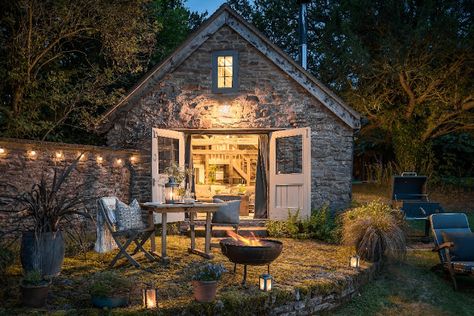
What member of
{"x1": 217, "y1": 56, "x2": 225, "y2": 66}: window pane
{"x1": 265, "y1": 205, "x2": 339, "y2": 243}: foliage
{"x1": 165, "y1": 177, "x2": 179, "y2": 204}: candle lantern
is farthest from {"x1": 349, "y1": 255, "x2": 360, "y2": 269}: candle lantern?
{"x1": 217, "y1": 56, "x2": 225, "y2": 66}: window pane

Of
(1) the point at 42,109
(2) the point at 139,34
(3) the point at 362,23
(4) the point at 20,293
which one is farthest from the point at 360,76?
(4) the point at 20,293

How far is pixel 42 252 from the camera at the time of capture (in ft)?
17.3

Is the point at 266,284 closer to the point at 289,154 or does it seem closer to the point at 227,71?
the point at 289,154

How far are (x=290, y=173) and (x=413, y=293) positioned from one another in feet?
13.0

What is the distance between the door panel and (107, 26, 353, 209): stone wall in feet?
1.07

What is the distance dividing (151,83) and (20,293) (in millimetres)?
6190

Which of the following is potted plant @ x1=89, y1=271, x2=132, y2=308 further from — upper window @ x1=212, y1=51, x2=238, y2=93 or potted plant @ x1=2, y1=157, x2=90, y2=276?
upper window @ x1=212, y1=51, x2=238, y2=93

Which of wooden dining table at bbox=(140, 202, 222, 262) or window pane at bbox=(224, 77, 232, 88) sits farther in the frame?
window pane at bbox=(224, 77, 232, 88)

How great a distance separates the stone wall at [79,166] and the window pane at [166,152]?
56cm

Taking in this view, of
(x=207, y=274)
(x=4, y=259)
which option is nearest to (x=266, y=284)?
(x=207, y=274)

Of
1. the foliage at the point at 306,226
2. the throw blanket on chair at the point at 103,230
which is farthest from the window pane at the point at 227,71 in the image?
the throw blanket on chair at the point at 103,230

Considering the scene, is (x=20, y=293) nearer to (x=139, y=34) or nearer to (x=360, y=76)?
(x=139, y=34)

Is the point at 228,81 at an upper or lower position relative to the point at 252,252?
upper

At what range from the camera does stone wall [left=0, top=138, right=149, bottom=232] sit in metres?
6.98
